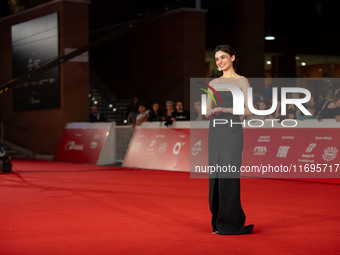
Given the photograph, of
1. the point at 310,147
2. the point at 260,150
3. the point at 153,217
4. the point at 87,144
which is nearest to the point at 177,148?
the point at 260,150

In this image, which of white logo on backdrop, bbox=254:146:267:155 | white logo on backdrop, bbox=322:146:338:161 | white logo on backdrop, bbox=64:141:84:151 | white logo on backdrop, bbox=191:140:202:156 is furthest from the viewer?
white logo on backdrop, bbox=64:141:84:151

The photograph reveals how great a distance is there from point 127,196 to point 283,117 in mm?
4524

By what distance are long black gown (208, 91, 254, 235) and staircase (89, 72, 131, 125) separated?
1643 cm

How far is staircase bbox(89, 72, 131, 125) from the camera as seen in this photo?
23.1m

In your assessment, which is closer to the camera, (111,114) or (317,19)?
(111,114)

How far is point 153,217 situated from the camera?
23.4 ft

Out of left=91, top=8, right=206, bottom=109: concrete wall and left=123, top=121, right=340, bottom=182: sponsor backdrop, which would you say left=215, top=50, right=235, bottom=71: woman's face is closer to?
left=123, top=121, right=340, bottom=182: sponsor backdrop

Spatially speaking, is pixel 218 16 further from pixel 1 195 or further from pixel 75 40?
pixel 1 195

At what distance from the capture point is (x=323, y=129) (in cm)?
1155

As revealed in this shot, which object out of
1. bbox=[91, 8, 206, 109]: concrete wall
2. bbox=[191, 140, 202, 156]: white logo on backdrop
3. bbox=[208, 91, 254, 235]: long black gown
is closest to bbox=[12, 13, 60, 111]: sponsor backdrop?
bbox=[91, 8, 206, 109]: concrete wall

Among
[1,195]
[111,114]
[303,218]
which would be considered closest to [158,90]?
[111,114]

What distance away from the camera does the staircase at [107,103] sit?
23117 mm

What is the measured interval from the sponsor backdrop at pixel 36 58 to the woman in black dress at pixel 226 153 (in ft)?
45.6

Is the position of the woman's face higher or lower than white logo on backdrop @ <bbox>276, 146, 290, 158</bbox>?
higher
